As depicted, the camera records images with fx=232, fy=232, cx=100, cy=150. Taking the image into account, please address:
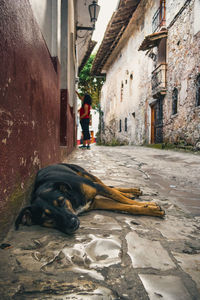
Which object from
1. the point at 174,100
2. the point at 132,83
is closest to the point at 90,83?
the point at 132,83

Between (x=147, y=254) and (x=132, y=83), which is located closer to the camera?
(x=147, y=254)

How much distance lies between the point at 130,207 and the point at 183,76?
9.03m

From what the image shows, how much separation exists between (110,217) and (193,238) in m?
0.66

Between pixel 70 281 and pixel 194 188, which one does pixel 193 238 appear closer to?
pixel 70 281

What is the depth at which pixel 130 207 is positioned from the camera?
207 cm

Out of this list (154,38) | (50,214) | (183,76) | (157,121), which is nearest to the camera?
(50,214)

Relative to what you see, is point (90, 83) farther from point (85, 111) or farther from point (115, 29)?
point (85, 111)

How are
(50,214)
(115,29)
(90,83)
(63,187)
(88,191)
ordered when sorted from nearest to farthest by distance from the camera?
(50,214) → (63,187) → (88,191) → (115,29) → (90,83)

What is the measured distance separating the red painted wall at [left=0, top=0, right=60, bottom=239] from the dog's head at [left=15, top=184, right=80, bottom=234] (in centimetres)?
11

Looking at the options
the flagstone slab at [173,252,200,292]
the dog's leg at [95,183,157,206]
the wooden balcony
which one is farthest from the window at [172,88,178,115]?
the flagstone slab at [173,252,200,292]

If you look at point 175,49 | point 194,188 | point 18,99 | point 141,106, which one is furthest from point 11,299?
point 141,106

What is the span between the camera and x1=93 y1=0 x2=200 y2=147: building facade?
9045mm

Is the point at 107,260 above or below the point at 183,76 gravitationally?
below

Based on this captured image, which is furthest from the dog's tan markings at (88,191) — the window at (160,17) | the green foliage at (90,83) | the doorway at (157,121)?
the green foliage at (90,83)
